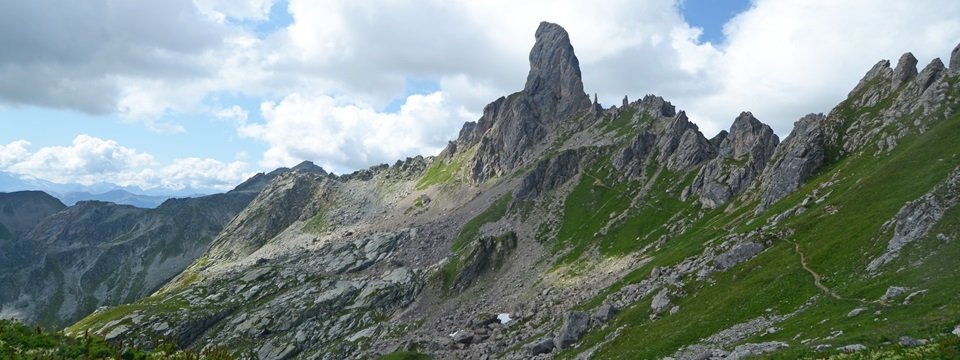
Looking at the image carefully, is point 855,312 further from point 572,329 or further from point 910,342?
point 572,329

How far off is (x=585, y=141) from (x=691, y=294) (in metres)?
126

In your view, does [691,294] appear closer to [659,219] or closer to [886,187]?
[886,187]

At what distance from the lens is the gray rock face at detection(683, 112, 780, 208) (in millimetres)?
122875

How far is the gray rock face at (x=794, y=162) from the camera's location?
104500 mm

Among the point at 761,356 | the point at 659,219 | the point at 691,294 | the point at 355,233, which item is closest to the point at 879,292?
the point at 761,356

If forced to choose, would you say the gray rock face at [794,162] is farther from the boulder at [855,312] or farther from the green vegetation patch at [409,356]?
the green vegetation patch at [409,356]

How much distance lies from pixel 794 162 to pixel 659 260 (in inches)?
1419

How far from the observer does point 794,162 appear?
4222 inches

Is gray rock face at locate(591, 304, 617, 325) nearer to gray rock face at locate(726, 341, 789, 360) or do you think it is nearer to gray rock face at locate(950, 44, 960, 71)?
gray rock face at locate(726, 341, 789, 360)

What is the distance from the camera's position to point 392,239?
17325 centimetres

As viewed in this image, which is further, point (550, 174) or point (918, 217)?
point (550, 174)

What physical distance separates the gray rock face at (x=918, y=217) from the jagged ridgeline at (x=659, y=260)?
0.21 metres

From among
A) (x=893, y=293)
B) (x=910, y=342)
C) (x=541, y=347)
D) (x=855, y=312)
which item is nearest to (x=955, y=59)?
(x=893, y=293)

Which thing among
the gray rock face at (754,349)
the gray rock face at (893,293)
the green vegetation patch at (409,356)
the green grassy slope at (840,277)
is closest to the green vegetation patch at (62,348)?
the gray rock face at (754,349)
